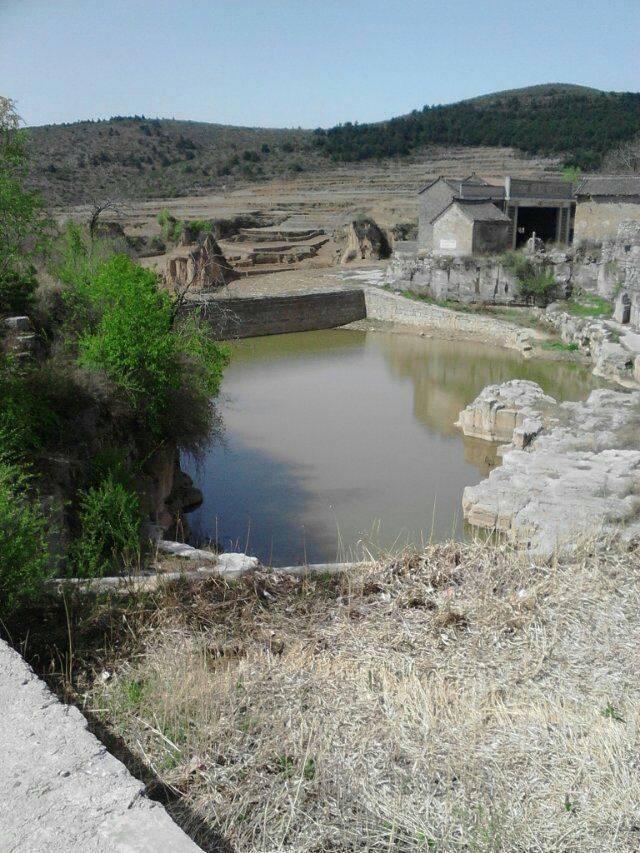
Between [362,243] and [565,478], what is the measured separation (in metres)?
29.8

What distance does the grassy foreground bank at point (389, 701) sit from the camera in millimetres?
3578

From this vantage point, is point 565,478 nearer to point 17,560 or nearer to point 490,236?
point 17,560

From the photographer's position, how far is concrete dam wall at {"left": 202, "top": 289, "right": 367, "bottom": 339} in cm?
2755

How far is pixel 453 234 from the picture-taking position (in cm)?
3139

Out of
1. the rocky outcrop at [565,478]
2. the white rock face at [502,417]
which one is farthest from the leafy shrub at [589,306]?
the white rock face at [502,417]

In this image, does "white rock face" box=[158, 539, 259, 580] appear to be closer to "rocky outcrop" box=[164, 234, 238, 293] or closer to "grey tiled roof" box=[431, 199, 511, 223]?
"rocky outcrop" box=[164, 234, 238, 293]

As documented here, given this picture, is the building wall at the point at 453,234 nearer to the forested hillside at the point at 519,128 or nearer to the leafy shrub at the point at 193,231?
the leafy shrub at the point at 193,231

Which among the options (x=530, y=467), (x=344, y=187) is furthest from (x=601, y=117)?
(x=530, y=467)

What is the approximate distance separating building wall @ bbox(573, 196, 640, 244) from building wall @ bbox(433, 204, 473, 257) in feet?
15.0

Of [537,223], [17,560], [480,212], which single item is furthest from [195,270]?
[17,560]

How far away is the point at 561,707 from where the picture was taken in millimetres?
4664

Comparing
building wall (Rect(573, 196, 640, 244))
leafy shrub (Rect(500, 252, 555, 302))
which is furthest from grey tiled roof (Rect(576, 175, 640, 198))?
leafy shrub (Rect(500, 252, 555, 302))

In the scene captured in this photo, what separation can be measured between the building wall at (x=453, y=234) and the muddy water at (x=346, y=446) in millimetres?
6384

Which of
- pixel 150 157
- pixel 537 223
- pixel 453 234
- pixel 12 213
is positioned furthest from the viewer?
pixel 150 157
